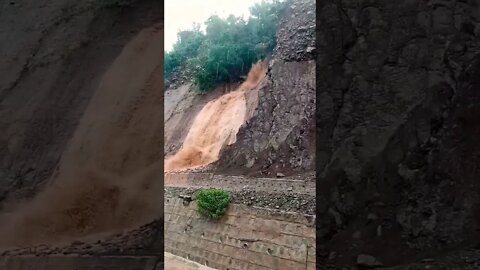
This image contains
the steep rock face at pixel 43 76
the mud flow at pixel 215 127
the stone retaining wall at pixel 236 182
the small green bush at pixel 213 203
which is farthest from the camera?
the mud flow at pixel 215 127

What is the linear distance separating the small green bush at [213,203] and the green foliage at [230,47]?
3.92 meters

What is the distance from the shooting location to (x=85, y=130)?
2.77 ft

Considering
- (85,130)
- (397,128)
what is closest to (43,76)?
(85,130)

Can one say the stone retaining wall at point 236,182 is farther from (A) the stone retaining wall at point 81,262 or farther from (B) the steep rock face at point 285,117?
(A) the stone retaining wall at point 81,262

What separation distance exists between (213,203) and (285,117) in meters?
2.41

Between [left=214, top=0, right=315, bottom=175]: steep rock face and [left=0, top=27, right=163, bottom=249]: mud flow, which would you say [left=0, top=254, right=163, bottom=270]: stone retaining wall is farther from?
[left=214, top=0, right=315, bottom=175]: steep rock face

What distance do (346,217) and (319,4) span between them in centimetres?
39

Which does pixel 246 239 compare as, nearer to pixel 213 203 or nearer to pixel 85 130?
pixel 213 203

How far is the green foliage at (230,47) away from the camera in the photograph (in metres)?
12.0

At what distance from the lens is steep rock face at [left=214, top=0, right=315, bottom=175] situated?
379 inches

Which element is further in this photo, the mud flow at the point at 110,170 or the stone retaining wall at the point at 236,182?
the stone retaining wall at the point at 236,182

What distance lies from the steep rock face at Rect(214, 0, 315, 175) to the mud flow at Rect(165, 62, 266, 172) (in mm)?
421

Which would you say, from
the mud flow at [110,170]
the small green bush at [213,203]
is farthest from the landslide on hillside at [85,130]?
the small green bush at [213,203]

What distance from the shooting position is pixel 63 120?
2.75ft
